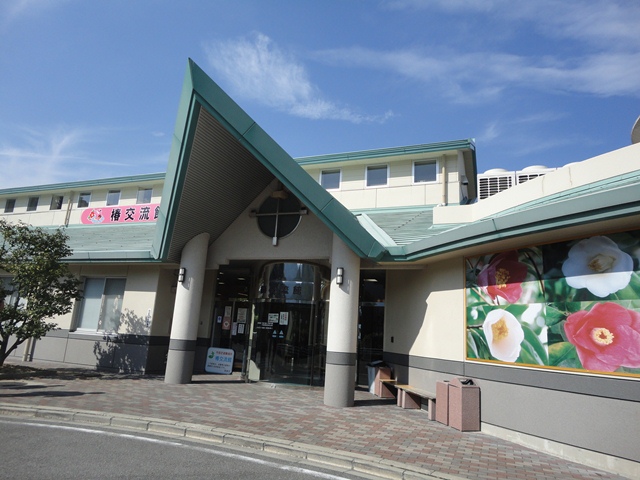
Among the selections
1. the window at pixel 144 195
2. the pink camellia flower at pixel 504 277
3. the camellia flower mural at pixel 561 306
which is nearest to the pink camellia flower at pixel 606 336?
the camellia flower mural at pixel 561 306

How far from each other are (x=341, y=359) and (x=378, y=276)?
4145 mm

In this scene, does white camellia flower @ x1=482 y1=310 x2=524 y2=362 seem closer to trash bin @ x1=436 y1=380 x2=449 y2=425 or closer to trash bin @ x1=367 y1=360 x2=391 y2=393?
trash bin @ x1=436 y1=380 x2=449 y2=425

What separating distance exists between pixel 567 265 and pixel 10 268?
1405 centimetres

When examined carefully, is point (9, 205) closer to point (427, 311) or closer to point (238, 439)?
point (238, 439)

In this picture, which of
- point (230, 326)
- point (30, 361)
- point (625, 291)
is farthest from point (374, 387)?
point (30, 361)

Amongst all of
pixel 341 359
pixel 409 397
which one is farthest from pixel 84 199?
pixel 409 397

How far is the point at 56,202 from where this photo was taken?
71.0 feet

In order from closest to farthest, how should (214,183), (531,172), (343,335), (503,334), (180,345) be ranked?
1. (503,334)
2. (343,335)
3. (214,183)
4. (180,345)
5. (531,172)

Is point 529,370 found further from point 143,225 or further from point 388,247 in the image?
point 143,225

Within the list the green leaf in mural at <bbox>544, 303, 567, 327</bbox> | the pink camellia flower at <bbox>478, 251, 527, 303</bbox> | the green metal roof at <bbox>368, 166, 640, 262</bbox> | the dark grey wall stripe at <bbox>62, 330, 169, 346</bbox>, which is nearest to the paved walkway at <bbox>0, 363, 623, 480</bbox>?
→ the green leaf in mural at <bbox>544, 303, 567, 327</bbox>

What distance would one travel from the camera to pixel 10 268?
41.0ft

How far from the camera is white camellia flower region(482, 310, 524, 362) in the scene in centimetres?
777

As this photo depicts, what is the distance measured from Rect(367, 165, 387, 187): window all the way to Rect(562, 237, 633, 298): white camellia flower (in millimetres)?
9600

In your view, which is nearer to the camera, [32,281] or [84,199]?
[32,281]
